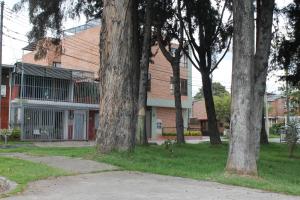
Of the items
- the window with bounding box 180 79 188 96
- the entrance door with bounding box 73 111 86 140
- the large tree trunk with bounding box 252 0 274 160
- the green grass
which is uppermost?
the window with bounding box 180 79 188 96

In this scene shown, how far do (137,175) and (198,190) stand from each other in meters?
2.55

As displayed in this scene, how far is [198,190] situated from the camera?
10.8 m

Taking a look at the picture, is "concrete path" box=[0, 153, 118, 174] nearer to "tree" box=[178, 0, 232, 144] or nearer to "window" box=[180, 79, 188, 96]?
"tree" box=[178, 0, 232, 144]

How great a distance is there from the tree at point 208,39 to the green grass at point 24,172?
16294mm

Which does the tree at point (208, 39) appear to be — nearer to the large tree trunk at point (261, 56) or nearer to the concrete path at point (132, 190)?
the large tree trunk at point (261, 56)

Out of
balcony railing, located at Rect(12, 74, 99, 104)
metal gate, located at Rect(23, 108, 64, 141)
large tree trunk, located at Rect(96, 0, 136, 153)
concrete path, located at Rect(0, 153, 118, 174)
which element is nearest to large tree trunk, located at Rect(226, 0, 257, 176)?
concrete path, located at Rect(0, 153, 118, 174)

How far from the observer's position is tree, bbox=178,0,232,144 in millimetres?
28750

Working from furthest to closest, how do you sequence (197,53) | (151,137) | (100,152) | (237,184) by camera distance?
(151,137) < (197,53) < (100,152) < (237,184)

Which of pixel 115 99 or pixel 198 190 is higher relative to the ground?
pixel 115 99

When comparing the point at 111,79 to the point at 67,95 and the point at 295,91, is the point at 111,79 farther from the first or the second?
the point at 295,91

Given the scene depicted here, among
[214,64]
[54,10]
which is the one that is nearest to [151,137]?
[214,64]

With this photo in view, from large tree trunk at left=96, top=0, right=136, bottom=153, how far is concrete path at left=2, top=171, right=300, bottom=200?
13.0ft

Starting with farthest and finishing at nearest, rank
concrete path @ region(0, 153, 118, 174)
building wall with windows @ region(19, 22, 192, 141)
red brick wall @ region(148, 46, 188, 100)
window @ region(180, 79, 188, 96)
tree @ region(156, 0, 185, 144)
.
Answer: window @ region(180, 79, 188, 96) → red brick wall @ region(148, 46, 188, 100) → building wall with windows @ region(19, 22, 192, 141) → tree @ region(156, 0, 185, 144) → concrete path @ region(0, 153, 118, 174)

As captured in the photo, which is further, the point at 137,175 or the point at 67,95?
the point at 67,95
